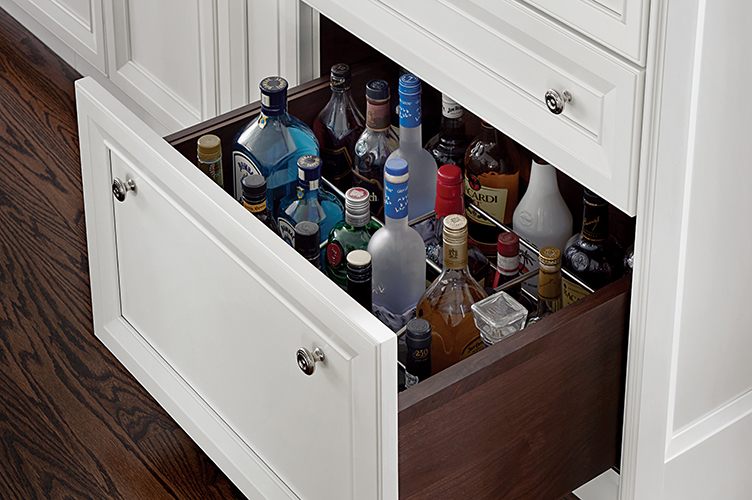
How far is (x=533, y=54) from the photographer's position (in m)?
0.89

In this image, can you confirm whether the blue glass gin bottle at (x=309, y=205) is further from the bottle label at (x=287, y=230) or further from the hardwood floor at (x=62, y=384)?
the hardwood floor at (x=62, y=384)

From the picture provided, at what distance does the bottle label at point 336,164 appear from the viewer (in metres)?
1.32

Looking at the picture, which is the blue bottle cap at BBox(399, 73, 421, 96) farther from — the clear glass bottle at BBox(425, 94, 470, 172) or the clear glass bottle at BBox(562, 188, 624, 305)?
the clear glass bottle at BBox(562, 188, 624, 305)

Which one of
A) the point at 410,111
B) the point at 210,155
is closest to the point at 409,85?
the point at 410,111

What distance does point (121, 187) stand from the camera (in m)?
1.12

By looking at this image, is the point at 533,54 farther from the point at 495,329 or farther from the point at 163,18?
the point at 163,18

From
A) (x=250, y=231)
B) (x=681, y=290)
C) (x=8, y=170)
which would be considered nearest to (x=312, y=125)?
(x=250, y=231)

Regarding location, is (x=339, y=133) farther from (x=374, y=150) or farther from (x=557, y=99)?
(x=557, y=99)

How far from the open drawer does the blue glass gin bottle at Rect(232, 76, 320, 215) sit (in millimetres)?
56

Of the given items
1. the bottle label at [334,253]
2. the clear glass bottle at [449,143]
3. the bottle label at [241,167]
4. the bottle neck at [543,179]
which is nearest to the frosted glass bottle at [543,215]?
the bottle neck at [543,179]

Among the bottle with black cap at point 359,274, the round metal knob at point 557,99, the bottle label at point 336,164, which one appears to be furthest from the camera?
the bottle label at point 336,164

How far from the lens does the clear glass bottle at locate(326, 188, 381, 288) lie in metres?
1.08

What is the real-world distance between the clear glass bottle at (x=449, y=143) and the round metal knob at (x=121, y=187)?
42 cm

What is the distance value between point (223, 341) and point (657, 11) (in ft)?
1.90
